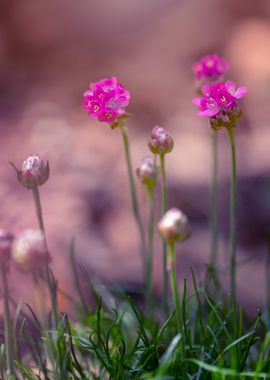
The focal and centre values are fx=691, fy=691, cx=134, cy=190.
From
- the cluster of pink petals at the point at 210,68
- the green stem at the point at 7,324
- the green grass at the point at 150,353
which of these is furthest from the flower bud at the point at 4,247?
the cluster of pink petals at the point at 210,68

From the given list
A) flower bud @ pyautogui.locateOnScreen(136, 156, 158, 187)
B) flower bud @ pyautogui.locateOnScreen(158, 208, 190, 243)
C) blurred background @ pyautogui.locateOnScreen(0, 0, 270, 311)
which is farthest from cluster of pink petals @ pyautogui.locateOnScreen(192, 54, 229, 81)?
flower bud @ pyautogui.locateOnScreen(158, 208, 190, 243)

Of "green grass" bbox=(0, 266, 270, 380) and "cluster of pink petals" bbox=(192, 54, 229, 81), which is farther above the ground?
"cluster of pink petals" bbox=(192, 54, 229, 81)

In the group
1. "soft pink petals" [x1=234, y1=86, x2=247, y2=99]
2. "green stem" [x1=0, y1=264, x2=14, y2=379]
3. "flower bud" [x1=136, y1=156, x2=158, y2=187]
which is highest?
"soft pink petals" [x1=234, y1=86, x2=247, y2=99]

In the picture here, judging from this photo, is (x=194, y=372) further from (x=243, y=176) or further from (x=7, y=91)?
(x=7, y=91)

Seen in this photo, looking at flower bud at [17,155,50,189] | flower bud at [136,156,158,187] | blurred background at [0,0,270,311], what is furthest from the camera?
blurred background at [0,0,270,311]

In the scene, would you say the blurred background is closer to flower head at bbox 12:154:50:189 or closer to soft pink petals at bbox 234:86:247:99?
soft pink petals at bbox 234:86:247:99

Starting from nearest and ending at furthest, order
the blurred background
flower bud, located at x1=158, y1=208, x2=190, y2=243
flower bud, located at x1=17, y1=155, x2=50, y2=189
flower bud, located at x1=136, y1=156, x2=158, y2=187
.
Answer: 1. flower bud, located at x1=158, y1=208, x2=190, y2=243
2. flower bud, located at x1=17, y1=155, x2=50, y2=189
3. flower bud, located at x1=136, y1=156, x2=158, y2=187
4. the blurred background

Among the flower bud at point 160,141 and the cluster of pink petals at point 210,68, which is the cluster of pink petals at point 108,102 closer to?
the flower bud at point 160,141
